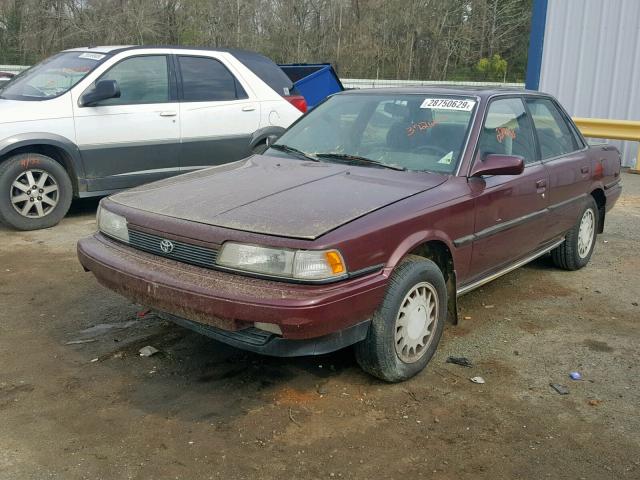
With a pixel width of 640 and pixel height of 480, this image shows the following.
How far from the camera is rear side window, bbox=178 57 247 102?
7512mm

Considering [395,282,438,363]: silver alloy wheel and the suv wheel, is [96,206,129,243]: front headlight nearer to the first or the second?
[395,282,438,363]: silver alloy wheel

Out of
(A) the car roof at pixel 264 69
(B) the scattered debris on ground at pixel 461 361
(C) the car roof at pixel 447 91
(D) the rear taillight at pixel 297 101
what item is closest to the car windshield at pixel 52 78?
(A) the car roof at pixel 264 69

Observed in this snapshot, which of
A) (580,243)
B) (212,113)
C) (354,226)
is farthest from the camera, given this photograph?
(212,113)

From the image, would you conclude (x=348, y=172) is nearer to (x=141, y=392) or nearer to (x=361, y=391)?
(x=361, y=391)

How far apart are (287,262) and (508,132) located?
2.37m

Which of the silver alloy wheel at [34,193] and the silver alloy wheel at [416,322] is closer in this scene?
the silver alloy wheel at [416,322]

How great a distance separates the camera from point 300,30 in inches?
1123

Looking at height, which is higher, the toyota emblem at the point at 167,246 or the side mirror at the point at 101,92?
the side mirror at the point at 101,92

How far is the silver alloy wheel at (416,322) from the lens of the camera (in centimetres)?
357

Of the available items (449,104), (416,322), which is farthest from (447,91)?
(416,322)

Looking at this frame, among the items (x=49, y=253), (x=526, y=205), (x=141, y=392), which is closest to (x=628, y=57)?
(x=526, y=205)

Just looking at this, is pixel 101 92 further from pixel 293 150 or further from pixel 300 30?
pixel 300 30

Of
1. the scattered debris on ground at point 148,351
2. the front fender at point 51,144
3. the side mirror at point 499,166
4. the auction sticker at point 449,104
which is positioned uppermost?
the auction sticker at point 449,104

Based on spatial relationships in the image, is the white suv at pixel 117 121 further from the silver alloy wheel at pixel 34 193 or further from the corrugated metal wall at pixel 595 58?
the corrugated metal wall at pixel 595 58
